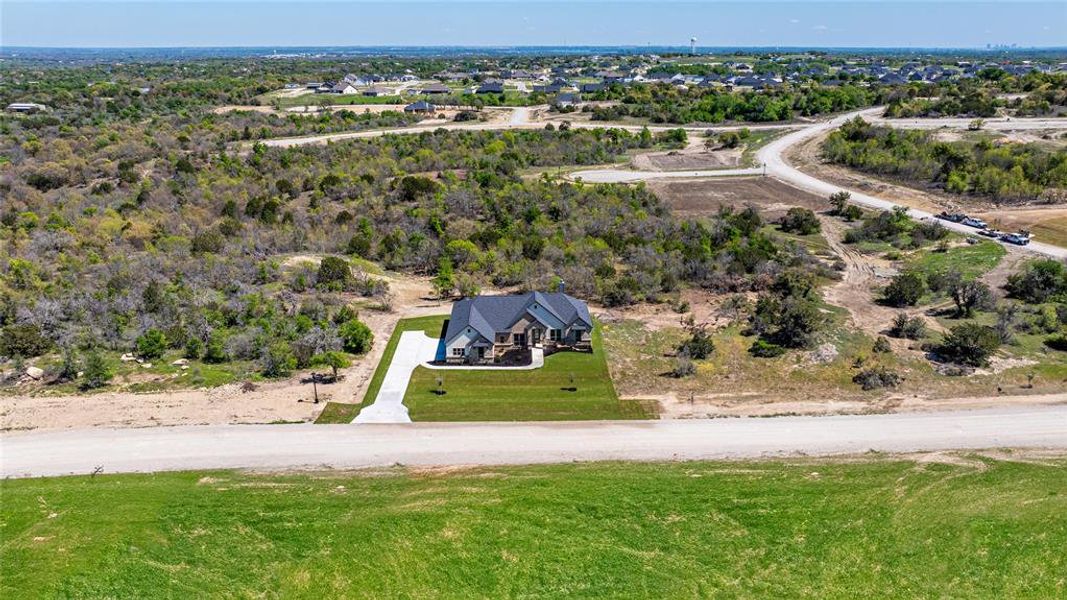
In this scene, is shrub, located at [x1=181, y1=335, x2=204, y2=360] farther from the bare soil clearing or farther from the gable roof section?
the bare soil clearing

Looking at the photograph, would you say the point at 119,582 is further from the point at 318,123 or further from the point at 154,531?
the point at 318,123

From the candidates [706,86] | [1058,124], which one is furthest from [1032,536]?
[706,86]

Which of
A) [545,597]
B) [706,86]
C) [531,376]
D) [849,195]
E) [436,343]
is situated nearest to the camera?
[545,597]

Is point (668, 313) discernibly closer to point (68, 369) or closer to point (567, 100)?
point (68, 369)

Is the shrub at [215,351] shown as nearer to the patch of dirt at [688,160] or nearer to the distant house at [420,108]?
the patch of dirt at [688,160]

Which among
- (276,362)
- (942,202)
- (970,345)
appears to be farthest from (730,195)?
(276,362)

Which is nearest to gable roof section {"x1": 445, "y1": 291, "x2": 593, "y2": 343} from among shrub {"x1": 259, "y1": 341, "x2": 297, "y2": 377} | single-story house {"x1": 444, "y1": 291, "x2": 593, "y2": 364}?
single-story house {"x1": 444, "y1": 291, "x2": 593, "y2": 364}
